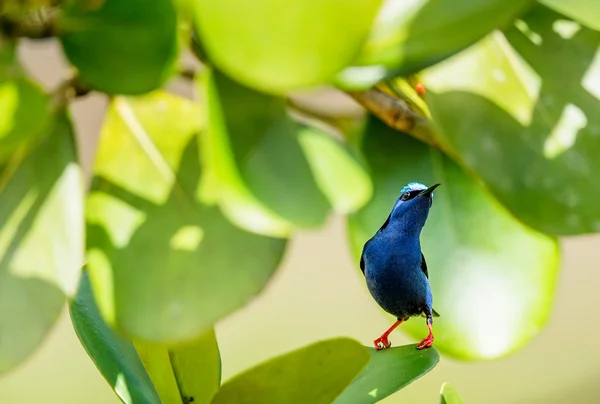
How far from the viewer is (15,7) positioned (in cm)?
18

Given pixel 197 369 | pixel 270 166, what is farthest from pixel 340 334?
pixel 270 166

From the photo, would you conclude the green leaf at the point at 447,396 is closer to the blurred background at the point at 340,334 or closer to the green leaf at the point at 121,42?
the green leaf at the point at 121,42

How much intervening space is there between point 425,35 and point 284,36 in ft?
0.14

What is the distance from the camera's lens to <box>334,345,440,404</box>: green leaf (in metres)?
0.23

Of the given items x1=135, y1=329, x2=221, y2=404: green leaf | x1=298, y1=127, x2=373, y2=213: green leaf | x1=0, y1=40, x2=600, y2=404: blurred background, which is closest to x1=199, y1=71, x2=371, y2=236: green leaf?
x1=298, y1=127, x2=373, y2=213: green leaf

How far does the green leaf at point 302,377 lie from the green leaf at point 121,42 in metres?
0.09

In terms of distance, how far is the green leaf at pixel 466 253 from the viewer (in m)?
0.24

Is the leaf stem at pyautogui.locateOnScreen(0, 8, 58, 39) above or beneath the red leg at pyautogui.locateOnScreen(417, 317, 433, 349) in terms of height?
above

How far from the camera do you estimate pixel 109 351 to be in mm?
259

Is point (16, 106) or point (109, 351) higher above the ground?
point (16, 106)

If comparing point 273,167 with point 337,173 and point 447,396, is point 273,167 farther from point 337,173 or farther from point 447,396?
point 447,396

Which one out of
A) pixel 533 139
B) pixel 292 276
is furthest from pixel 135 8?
pixel 292 276

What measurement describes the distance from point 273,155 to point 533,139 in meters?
0.10

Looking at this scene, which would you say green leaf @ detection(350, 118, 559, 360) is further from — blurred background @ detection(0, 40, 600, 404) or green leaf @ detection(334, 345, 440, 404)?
blurred background @ detection(0, 40, 600, 404)
